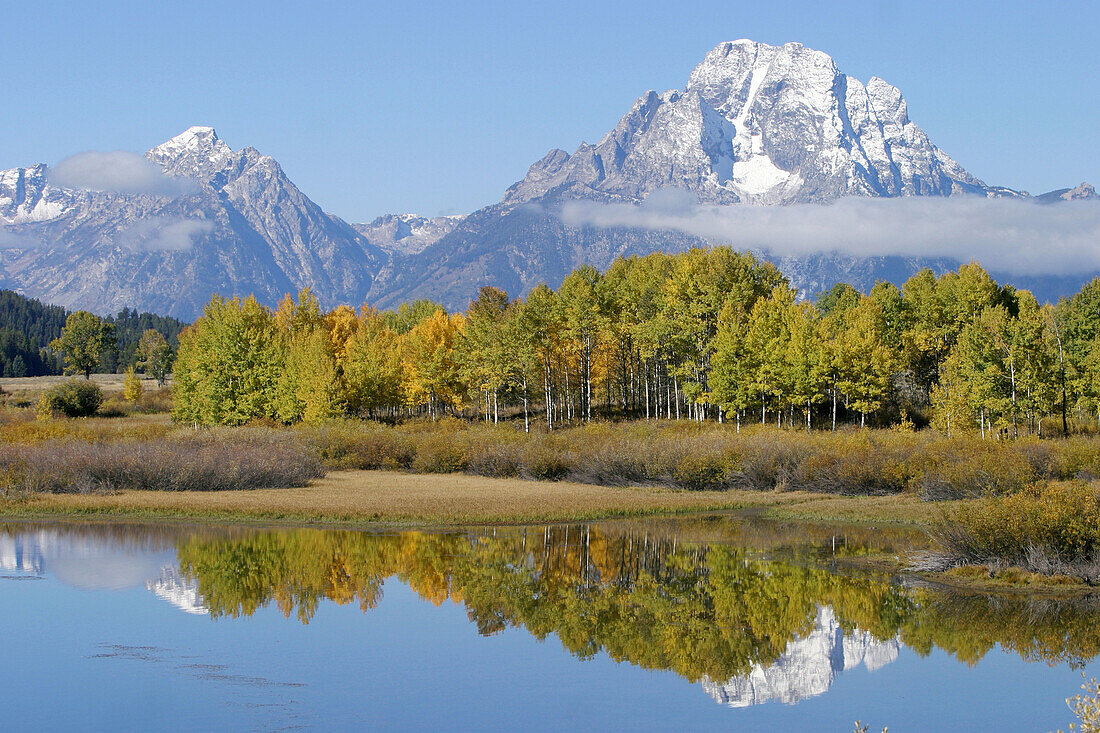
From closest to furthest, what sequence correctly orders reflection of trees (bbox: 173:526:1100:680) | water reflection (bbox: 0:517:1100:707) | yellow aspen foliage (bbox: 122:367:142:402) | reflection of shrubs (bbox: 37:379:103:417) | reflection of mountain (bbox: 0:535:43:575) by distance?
water reflection (bbox: 0:517:1100:707), reflection of trees (bbox: 173:526:1100:680), reflection of mountain (bbox: 0:535:43:575), reflection of shrubs (bbox: 37:379:103:417), yellow aspen foliage (bbox: 122:367:142:402)

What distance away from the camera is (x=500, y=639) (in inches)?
880

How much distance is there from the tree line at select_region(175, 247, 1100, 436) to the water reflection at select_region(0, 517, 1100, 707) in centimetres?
3715

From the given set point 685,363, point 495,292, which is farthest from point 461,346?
point 685,363

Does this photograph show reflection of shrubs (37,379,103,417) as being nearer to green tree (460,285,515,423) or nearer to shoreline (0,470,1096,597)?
green tree (460,285,515,423)

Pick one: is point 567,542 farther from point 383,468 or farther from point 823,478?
point 383,468

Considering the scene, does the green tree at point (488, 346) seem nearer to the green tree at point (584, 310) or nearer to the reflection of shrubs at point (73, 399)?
the green tree at point (584, 310)

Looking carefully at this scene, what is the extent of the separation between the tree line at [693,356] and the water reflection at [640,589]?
37.2m

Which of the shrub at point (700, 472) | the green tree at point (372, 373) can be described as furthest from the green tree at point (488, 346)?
the shrub at point (700, 472)

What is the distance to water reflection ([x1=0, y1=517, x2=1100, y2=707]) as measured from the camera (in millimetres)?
20984

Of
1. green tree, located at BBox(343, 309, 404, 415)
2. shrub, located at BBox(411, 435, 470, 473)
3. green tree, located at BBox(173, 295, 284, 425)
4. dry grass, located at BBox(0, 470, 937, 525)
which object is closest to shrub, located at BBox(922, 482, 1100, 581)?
dry grass, located at BBox(0, 470, 937, 525)

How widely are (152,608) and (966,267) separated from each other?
8949 cm

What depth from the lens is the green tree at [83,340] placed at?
152 metres

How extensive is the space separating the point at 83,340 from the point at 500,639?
147 meters

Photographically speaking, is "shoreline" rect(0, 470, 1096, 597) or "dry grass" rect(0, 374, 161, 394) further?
"dry grass" rect(0, 374, 161, 394)
